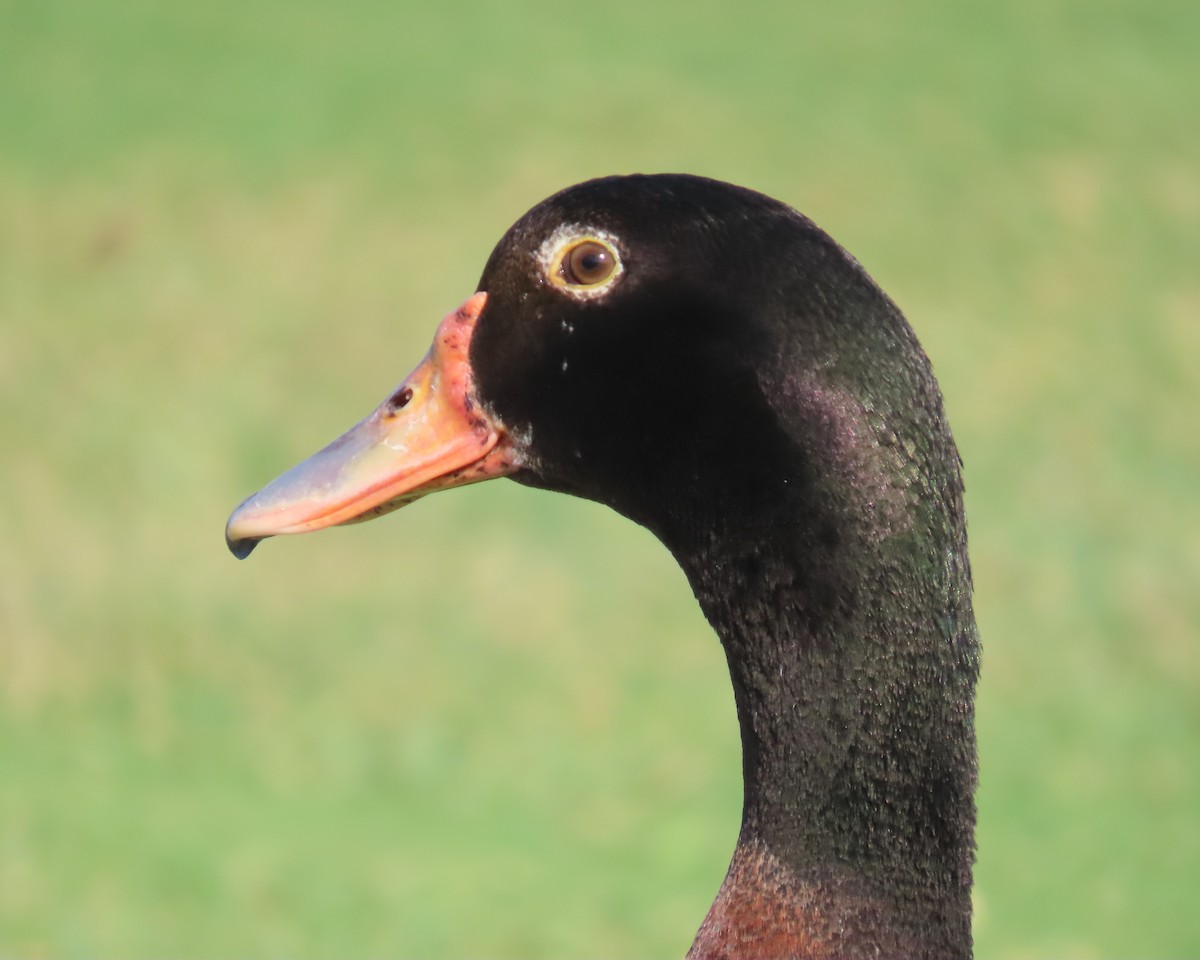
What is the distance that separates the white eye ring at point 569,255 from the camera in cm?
148

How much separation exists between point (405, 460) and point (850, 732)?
1.71 feet

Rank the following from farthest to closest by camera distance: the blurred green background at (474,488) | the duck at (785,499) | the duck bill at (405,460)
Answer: the blurred green background at (474,488)
the duck bill at (405,460)
the duck at (785,499)

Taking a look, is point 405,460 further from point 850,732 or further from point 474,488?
point 474,488

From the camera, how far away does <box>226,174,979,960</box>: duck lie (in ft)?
4.54

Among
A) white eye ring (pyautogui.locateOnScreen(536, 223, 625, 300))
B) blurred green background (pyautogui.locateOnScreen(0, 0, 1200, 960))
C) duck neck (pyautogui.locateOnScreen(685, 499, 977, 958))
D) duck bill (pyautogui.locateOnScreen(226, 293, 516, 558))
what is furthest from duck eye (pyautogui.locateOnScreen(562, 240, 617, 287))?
blurred green background (pyautogui.locateOnScreen(0, 0, 1200, 960))

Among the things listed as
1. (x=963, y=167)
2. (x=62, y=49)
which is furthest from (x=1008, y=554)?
(x=62, y=49)

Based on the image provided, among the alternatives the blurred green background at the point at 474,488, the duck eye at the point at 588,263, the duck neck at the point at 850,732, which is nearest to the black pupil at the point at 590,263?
the duck eye at the point at 588,263

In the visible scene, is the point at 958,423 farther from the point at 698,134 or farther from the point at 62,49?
the point at 62,49

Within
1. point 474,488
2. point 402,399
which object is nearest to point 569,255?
point 402,399

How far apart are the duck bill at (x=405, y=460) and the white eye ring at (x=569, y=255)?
0.38ft

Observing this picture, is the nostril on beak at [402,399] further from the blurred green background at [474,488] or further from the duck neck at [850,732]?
the blurred green background at [474,488]

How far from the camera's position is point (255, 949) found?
395cm

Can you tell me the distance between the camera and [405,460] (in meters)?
1.61

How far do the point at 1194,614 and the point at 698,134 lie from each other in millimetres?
2498
